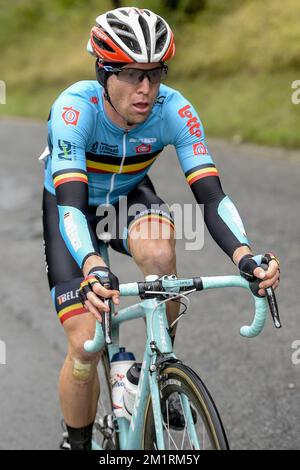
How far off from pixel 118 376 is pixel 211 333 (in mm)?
2302

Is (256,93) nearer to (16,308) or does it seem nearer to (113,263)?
(113,263)

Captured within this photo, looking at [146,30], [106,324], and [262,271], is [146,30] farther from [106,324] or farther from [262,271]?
[106,324]

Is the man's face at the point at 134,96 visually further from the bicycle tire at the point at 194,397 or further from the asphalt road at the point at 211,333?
the asphalt road at the point at 211,333

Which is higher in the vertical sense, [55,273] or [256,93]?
[256,93]

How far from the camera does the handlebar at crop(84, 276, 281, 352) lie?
9.20 feet

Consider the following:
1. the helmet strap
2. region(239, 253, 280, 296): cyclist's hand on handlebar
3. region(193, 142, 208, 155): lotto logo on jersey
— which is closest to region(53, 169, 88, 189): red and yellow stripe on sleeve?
the helmet strap

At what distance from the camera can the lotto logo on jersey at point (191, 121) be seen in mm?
3711

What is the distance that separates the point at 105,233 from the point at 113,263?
383cm

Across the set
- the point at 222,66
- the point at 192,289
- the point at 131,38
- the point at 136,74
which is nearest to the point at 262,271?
the point at 192,289

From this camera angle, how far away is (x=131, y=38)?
3342 mm

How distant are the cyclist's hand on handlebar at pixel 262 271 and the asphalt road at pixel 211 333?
5.66 feet

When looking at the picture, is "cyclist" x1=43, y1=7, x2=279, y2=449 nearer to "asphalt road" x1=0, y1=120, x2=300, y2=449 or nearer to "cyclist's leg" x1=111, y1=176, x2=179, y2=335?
"cyclist's leg" x1=111, y1=176, x2=179, y2=335
